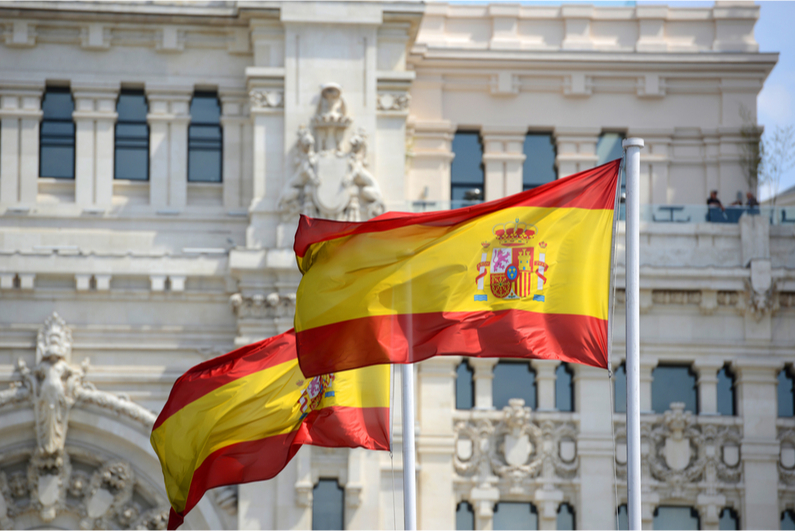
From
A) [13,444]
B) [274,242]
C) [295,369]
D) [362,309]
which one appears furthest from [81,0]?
[362,309]

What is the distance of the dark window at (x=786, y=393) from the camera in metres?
33.3

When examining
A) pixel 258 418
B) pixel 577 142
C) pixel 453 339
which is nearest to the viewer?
pixel 453 339

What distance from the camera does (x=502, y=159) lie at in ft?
118

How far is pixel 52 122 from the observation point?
34875 millimetres

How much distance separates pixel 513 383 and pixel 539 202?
50.2 ft

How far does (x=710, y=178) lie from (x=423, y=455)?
12.3 m

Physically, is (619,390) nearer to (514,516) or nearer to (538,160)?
(514,516)

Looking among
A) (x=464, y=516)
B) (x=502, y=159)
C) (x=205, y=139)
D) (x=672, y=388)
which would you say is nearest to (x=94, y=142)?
(x=205, y=139)

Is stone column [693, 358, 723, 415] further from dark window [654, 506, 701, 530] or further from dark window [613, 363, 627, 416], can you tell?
dark window [654, 506, 701, 530]

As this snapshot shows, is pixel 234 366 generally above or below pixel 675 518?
above

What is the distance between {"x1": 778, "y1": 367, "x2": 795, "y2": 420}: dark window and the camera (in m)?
33.3

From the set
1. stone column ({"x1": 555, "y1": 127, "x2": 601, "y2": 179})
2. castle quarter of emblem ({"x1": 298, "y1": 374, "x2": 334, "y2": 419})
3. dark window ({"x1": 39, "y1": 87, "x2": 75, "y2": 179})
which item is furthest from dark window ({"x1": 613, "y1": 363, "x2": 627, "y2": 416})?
dark window ({"x1": 39, "y1": 87, "x2": 75, "y2": 179})

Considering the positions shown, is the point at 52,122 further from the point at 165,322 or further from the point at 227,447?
the point at 227,447

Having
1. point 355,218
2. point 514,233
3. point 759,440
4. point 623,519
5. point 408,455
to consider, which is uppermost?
point 355,218
